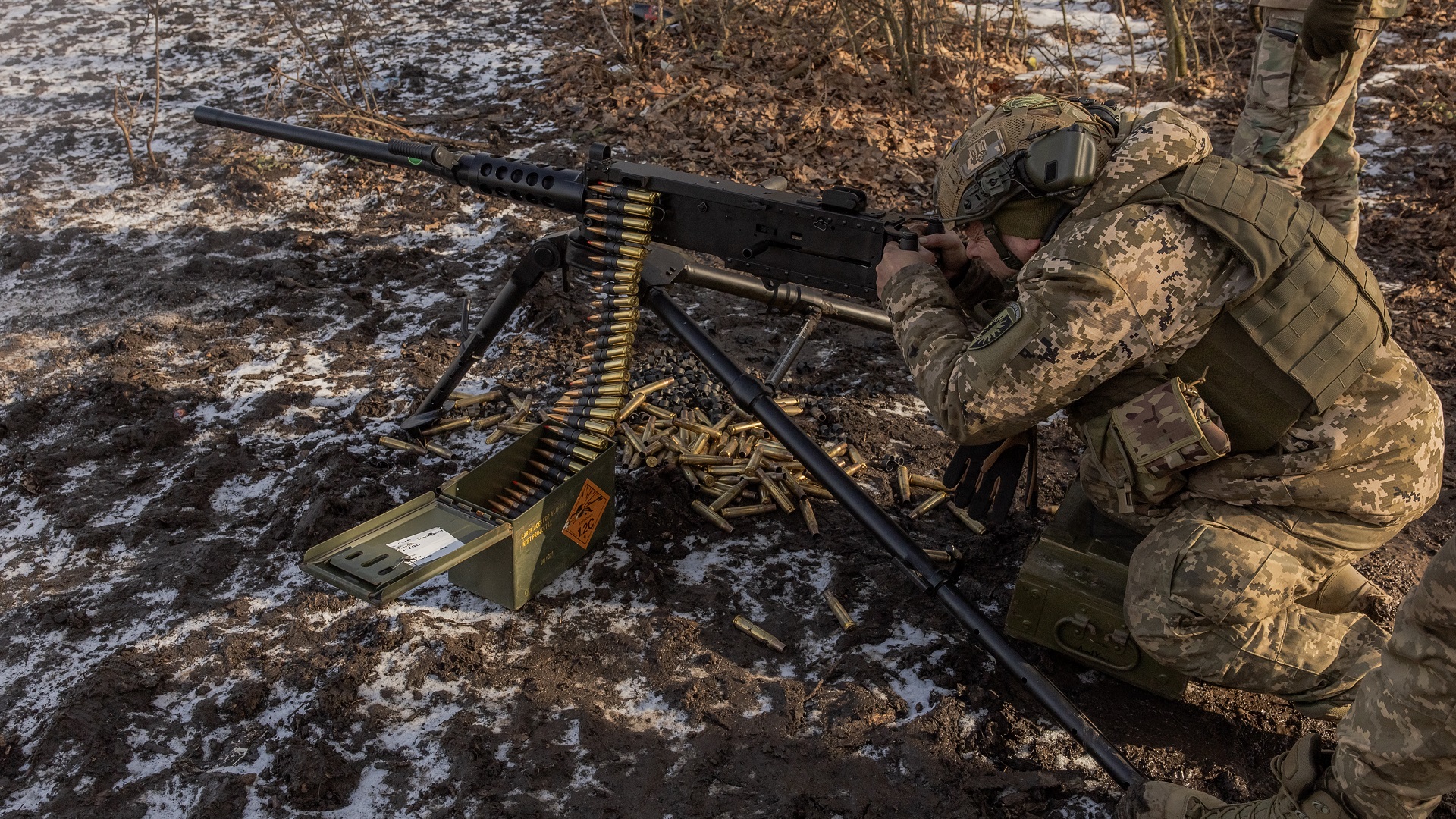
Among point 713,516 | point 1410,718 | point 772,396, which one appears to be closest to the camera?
point 1410,718

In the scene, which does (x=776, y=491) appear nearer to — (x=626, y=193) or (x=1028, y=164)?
(x=626, y=193)

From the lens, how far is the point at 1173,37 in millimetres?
9766

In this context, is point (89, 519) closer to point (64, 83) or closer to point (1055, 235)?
point (1055, 235)

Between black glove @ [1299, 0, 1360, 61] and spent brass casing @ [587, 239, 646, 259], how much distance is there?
4.10m

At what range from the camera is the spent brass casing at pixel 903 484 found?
4973 millimetres

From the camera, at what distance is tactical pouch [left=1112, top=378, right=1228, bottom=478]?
3.21 metres

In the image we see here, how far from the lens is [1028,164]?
126 inches

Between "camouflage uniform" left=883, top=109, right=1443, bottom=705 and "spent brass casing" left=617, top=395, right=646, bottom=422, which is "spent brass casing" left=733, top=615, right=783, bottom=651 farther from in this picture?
"spent brass casing" left=617, top=395, right=646, bottom=422

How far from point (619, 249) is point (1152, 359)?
7.58ft

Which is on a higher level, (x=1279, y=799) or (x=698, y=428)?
(x=1279, y=799)

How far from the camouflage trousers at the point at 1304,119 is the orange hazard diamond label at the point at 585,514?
14.0ft

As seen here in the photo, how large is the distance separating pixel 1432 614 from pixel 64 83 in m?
12.7

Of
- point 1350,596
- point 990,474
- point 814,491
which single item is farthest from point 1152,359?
point 814,491

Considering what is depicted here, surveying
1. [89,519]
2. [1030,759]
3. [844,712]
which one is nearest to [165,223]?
[89,519]
